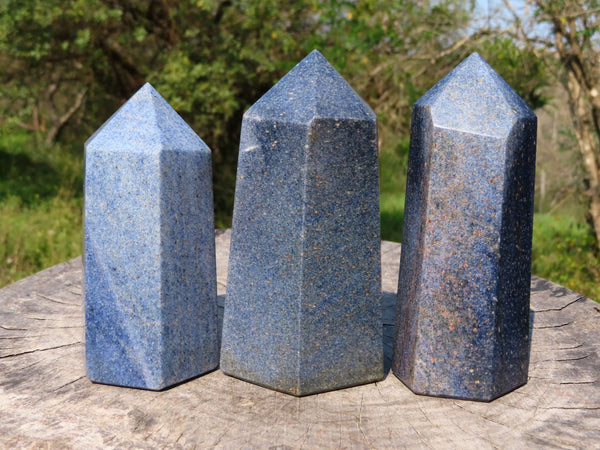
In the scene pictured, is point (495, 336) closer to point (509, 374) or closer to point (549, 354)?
point (509, 374)

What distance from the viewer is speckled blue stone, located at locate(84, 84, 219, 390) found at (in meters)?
2.28

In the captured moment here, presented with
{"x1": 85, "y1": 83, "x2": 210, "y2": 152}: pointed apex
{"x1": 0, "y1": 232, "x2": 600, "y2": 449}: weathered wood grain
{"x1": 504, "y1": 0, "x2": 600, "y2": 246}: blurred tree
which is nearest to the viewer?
{"x1": 0, "y1": 232, "x2": 600, "y2": 449}: weathered wood grain

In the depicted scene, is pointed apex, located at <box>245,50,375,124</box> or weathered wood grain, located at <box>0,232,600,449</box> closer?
weathered wood grain, located at <box>0,232,600,449</box>

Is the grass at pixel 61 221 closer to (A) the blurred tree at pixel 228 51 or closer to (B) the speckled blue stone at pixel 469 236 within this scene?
(A) the blurred tree at pixel 228 51

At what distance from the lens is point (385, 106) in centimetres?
590

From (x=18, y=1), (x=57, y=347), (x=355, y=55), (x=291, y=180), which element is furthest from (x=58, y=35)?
(x=291, y=180)

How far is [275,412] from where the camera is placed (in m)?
2.21

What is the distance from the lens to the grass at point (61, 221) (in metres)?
5.64

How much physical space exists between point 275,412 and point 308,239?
2.15 feet

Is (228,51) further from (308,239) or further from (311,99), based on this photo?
(308,239)

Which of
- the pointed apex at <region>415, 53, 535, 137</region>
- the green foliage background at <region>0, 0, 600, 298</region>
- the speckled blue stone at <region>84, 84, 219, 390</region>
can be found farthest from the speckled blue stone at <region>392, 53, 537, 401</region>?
the green foliage background at <region>0, 0, 600, 298</region>

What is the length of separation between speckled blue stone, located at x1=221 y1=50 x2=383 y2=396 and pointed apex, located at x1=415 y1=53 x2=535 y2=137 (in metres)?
0.27

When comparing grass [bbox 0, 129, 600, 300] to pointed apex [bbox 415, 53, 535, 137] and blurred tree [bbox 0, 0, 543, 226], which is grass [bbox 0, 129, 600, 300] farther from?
pointed apex [bbox 415, 53, 535, 137]

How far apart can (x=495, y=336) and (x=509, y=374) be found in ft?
0.68
